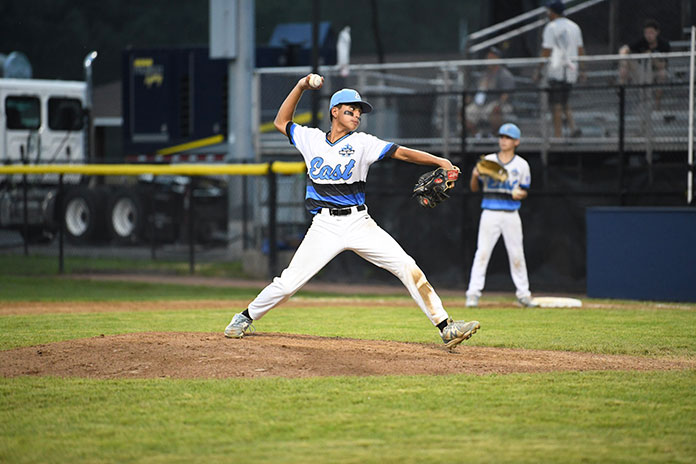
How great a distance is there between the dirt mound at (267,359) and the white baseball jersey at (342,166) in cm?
120

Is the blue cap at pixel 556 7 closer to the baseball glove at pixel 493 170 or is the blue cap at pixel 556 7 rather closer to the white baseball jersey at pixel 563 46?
the white baseball jersey at pixel 563 46

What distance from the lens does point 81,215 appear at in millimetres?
21719

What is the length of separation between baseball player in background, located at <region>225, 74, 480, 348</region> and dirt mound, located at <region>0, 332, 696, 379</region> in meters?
0.41

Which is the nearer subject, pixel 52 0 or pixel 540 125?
pixel 540 125

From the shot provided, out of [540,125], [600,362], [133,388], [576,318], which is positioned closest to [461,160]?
[540,125]

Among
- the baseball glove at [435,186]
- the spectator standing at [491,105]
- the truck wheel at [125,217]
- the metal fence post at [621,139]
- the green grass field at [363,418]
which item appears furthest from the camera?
the truck wheel at [125,217]

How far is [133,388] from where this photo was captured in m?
6.46

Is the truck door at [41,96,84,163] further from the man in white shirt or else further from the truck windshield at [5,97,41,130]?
the man in white shirt

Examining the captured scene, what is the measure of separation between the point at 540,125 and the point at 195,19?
3842cm

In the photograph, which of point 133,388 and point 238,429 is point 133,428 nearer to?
point 238,429

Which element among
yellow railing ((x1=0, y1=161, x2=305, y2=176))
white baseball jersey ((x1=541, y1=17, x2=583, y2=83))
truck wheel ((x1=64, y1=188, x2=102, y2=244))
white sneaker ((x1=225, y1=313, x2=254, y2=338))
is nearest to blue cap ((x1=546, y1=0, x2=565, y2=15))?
white baseball jersey ((x1=541, y1=17, x2=583, y2=83))

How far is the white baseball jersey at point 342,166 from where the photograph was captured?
7.69 m

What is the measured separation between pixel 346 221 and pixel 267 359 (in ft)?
4.17

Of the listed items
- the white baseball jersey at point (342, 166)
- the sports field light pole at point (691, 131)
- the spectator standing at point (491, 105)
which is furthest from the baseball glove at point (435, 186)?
the spectator standing at point (491, 105)
